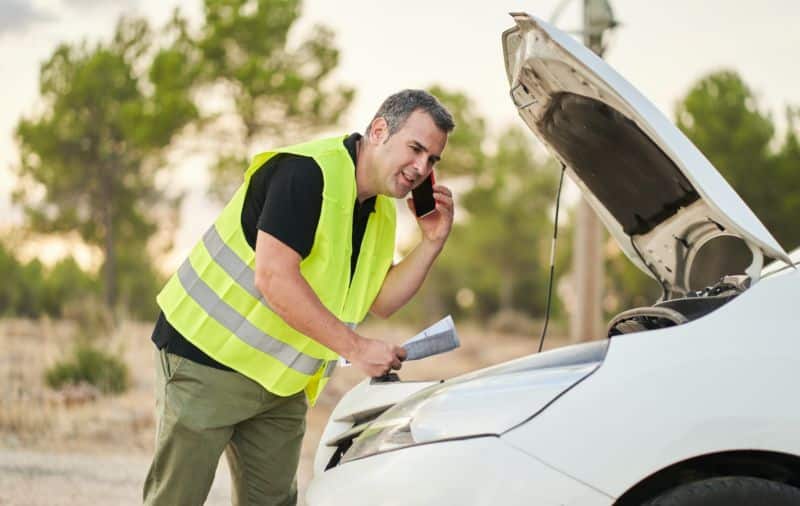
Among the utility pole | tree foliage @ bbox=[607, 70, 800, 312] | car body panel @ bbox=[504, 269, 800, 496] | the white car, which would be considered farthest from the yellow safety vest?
tree foliage @ bbox=[607, 70, 800, 312]

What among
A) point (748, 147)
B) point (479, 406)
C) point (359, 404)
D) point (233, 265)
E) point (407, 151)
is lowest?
point (479, 406)

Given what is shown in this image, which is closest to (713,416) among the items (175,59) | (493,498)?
(493,498)

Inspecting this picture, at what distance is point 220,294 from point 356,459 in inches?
31.4

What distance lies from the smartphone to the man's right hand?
2.15 feet

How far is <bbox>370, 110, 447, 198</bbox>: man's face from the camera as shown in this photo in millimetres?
3145

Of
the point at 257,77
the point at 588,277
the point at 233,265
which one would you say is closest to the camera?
the point at 233,265

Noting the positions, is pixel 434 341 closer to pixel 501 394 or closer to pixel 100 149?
pixel 501 394

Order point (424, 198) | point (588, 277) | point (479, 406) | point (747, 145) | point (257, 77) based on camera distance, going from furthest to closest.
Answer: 1. point (747, 145)
2. point (257, 77)
3. point (588, 277)
4. point (424, 198)
5. point (479, 406)

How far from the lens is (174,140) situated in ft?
70.2

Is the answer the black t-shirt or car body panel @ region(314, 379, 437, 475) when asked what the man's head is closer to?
the black t-shirt

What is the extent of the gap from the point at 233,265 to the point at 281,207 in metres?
0.35

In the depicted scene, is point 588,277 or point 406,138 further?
point 588,277

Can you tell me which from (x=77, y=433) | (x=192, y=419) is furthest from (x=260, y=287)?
(x=77, y=433)

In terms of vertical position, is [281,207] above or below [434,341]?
above
